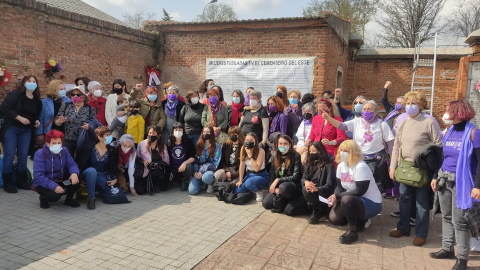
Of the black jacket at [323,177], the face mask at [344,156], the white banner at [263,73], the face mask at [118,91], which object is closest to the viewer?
the face mask at [344,156]

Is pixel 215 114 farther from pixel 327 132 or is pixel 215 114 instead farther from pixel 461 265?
pixel 461 265

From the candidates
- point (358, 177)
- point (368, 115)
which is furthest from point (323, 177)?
point (368, 115)

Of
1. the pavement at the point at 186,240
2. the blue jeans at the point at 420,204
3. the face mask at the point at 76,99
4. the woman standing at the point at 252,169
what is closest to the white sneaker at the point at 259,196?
the woman standing at the point at 252,169

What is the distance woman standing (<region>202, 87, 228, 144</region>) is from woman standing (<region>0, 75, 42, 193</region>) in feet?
10.3

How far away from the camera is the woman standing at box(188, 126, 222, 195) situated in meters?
6.85

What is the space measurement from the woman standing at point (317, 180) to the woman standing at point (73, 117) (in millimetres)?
4074

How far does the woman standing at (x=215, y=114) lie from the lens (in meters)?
Result: 7.34

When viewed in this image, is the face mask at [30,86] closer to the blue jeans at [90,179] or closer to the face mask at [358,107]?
the blue jeans at [90,179]

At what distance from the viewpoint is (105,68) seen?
10477mm

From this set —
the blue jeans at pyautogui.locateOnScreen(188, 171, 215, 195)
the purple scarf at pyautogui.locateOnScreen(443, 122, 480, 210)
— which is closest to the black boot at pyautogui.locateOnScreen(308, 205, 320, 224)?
the purple scarf at pyautogui.locateOnScreen(443, 122, 480, 210)

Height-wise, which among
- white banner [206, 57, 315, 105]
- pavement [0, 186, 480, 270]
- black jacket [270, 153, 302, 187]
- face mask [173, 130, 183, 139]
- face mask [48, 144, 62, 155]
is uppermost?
white banner [206, 57, 315, 105]

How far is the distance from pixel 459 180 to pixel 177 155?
15.8ft

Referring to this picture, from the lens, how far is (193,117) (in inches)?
290

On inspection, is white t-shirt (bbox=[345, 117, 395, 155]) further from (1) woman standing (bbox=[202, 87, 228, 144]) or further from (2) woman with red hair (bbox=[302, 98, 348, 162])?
(1) woman standing (bbox=[202, 87, 228, 144])
